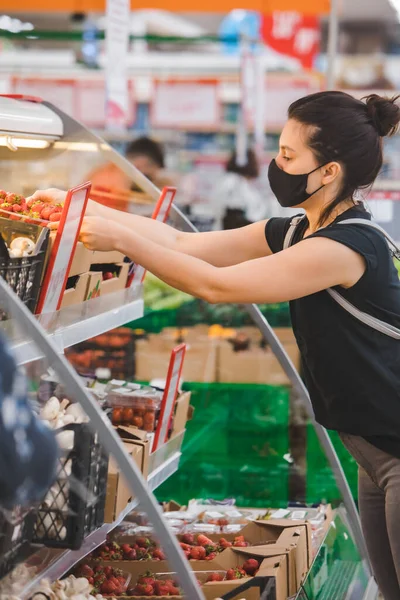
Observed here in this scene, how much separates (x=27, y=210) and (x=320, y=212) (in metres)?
0.78

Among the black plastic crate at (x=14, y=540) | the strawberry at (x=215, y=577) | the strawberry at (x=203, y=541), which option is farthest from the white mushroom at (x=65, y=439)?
the strawberry at (x=203, y=541)

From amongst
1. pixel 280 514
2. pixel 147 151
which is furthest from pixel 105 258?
pixel 147 151

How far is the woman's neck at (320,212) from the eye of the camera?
254 cm

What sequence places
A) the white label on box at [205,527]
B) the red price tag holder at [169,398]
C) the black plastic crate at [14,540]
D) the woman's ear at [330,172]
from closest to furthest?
1. the black plastic crate at [14,540]
2. the woman's ear at [330,172]
3. the red price tag holder at [169,398]
4. the white label on box at [205,527]

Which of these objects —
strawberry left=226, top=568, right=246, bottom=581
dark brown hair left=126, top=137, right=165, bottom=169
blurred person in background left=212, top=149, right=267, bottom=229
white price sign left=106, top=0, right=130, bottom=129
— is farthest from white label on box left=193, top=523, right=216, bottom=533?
blurred person in background left=212, top=149, right=267, bottom=229

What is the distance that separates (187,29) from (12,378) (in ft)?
69.1

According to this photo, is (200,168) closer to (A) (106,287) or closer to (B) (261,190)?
(B) (261,190)

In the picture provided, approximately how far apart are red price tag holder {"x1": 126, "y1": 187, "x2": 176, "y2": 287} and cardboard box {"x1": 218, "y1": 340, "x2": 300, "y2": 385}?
1.83 meters

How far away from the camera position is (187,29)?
21656 millimetres

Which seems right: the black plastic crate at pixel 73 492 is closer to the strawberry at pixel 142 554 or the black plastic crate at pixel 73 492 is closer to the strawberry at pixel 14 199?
the strawberry at pixel 142 554

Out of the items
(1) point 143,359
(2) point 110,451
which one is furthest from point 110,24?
(2) point 110,451

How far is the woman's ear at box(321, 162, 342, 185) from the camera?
2.48 metres

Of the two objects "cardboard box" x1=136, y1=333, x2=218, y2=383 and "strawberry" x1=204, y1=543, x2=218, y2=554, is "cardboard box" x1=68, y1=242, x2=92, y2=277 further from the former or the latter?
"cardboard box" x1=136, y1=333, x2=218, y2=383

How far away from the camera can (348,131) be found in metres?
2.46
